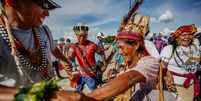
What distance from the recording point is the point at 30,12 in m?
1.10

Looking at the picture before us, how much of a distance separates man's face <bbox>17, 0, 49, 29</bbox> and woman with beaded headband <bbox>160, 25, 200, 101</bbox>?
9.64 ft

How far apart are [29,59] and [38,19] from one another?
54 cm

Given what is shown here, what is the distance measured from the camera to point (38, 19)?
48.3 inches

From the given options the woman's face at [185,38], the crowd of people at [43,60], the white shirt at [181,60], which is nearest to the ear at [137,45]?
the crowd of people at [43,60]

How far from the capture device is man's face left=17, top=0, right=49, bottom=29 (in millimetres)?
1055

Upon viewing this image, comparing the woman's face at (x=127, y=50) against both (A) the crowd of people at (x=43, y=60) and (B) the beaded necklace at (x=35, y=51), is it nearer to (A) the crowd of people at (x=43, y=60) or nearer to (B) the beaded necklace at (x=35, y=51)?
(A) the crowd of people at (x=43, y=60)

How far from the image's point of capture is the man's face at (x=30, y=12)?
1.05 m

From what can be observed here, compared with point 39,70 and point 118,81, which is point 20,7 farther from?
point 118,81

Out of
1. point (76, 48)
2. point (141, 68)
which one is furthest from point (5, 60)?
point (76, 48)

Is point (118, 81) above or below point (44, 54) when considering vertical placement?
below

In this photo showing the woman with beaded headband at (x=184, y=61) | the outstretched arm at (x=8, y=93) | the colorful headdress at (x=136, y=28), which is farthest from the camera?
the woman with beaded headband at (x=184, y=61)

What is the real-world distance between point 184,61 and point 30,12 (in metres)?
3.42

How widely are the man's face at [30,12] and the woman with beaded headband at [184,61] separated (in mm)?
2938

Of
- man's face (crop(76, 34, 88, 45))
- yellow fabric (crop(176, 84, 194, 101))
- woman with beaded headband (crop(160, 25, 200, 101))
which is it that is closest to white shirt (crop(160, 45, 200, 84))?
woman with beaded headband (crop(160, 25, 200, 101))
